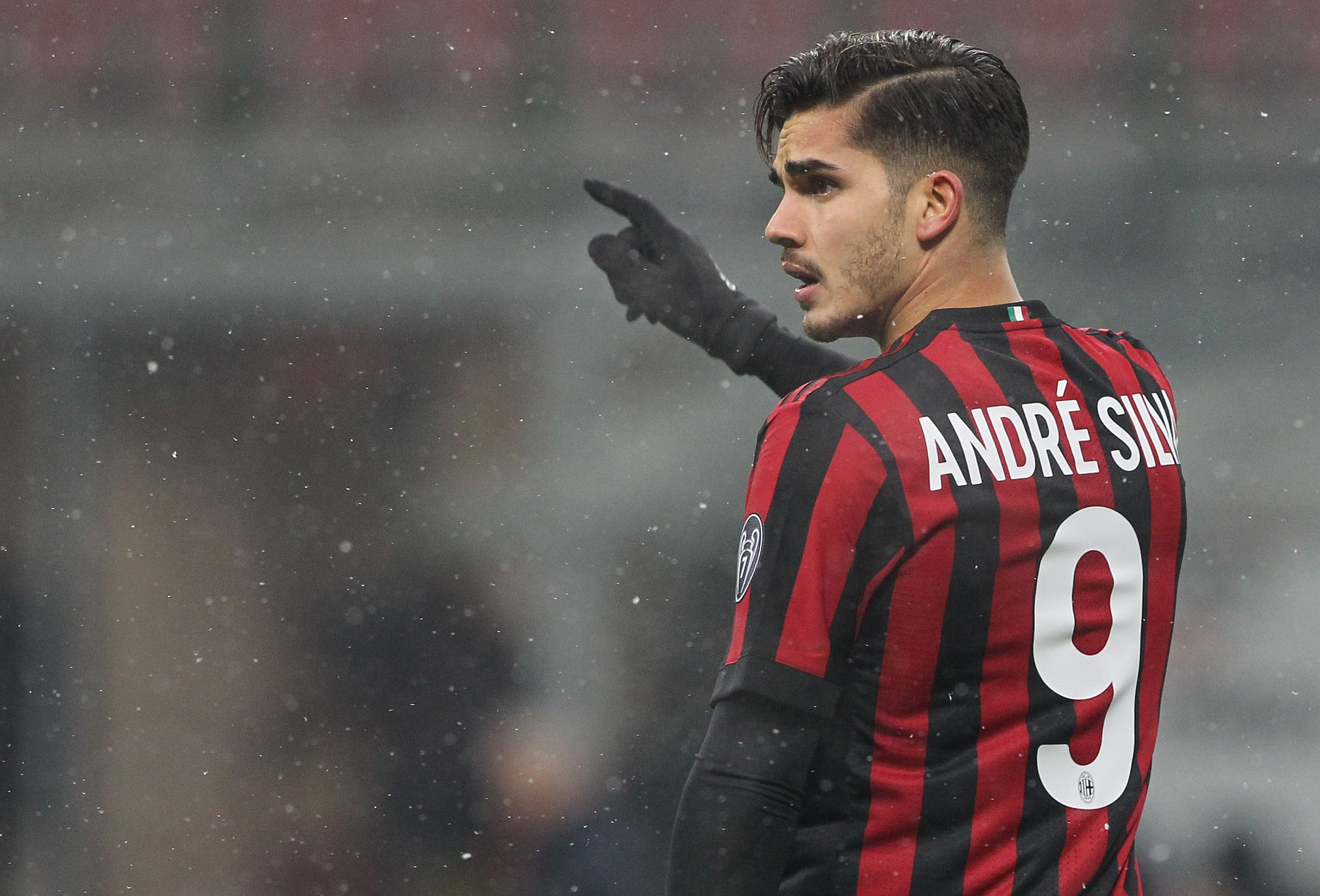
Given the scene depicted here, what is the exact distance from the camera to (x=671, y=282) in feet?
4.29

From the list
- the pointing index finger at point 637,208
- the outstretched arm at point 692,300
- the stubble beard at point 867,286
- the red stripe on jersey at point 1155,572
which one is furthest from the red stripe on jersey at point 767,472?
the pointing index finger at point 637,208

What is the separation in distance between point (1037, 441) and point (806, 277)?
Result: 0.21m

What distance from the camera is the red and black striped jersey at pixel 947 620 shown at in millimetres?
689

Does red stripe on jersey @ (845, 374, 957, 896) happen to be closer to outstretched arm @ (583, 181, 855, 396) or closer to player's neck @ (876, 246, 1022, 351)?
player's neck @ (876, 246, 1022, 351)

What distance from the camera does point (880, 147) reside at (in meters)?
0.82

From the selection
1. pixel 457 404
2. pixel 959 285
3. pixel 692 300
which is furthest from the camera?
pixel 457 404

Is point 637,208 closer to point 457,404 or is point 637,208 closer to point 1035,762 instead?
point 1035,762

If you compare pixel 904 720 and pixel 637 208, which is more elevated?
pixel 637 208

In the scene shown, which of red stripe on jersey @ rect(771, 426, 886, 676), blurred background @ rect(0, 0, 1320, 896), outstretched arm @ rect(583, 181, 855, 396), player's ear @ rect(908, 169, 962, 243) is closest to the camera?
red stripe on jersey @ rect(771, 426, 886, 676)

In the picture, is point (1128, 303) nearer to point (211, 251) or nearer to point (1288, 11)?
point (1288, 11)

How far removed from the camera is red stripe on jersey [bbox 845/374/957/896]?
685 mm

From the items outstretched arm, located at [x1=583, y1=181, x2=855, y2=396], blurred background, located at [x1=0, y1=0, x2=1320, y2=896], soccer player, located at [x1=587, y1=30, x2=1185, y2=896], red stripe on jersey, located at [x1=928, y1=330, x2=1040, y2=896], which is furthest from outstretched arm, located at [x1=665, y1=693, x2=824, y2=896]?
blurred background, located at [x1=0, y1=0, x2=1320, y2=896]

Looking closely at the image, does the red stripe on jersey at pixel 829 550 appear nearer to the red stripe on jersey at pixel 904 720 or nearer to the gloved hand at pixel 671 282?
the red stripe on jersey at pixel 904 720

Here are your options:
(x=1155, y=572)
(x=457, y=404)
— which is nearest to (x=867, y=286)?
(x=1155, y=572)
